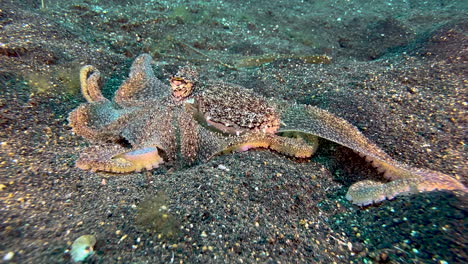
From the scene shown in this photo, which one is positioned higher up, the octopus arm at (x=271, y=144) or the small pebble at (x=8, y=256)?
the octopus arm at (x=271, y=144)

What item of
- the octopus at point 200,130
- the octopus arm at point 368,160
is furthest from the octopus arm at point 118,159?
the octopus arm at point 368,160

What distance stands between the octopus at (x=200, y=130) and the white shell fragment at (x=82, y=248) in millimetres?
966

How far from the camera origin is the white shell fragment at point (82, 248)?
1646 mm

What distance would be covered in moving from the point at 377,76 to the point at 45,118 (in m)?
5.21

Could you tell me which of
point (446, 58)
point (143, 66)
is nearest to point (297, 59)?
point (446, 58)

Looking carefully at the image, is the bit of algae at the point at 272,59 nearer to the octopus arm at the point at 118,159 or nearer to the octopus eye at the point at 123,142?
the octopus eye at the point at 123,142

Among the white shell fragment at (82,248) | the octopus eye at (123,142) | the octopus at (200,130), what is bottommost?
the octopus eye at (123,142)

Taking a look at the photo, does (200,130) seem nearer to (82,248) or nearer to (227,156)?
(227,156)

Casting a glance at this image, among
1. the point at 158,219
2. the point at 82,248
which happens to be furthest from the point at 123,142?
the point at 82,248

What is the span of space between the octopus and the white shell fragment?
38.0 inches

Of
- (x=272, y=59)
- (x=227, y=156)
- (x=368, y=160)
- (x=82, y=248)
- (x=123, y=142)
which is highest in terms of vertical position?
(x=272, y=59)

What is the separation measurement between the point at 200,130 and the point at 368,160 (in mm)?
1851

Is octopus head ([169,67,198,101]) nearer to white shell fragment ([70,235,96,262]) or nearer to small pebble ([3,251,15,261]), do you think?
white shell fragment ([70,235,96,262])

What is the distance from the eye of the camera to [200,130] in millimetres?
2926
